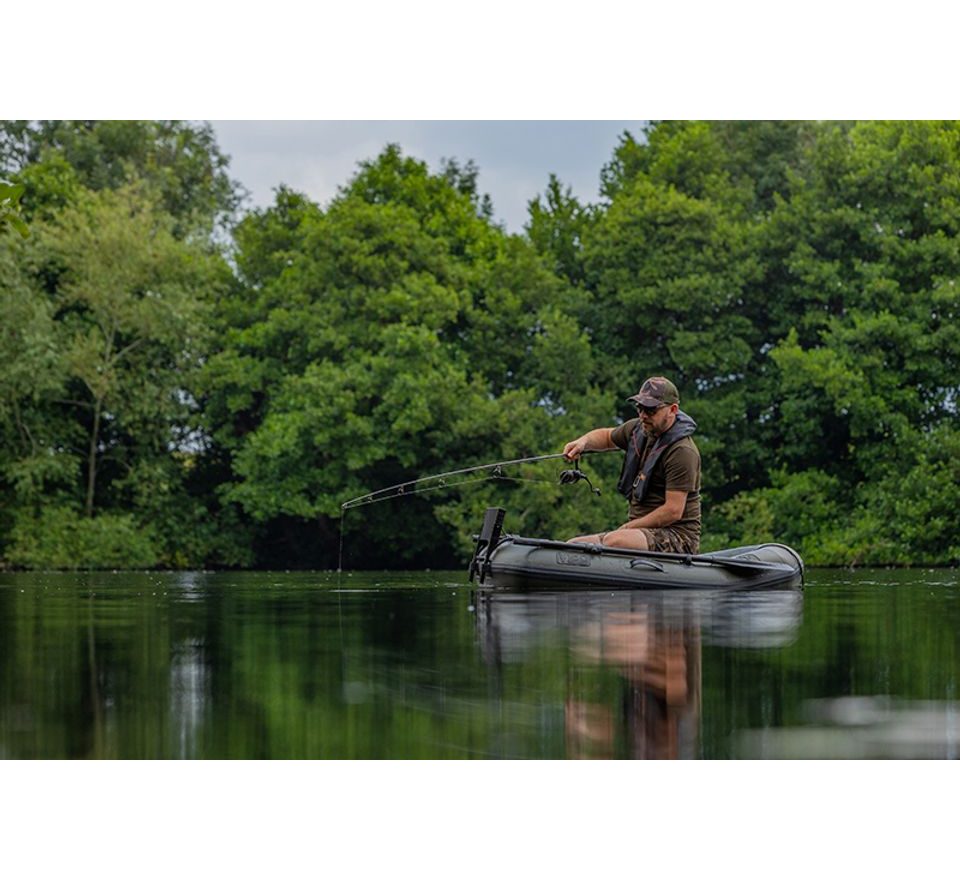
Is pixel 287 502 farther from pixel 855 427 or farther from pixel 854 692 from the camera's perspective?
pixel 854 692

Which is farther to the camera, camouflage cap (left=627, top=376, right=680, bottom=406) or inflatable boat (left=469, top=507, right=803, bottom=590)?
inflatable boat (left=469, top=507, right=803, bottom=590)

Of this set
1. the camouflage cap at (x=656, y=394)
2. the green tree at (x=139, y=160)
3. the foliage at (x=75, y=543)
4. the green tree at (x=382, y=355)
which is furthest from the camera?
the green tree at (x=139, y=160)

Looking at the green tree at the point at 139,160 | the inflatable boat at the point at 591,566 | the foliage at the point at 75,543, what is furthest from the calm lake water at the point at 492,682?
the green tree at the point at 139,160

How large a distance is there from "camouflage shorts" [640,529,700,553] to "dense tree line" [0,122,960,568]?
65.2ft

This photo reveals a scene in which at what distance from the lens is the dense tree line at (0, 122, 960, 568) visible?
3681 centimetres

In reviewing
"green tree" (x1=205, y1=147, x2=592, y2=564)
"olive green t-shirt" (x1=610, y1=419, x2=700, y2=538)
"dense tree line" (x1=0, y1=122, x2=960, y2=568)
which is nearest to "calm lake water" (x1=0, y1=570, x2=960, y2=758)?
"olive green t-shirt" (x1=610, y1=419, x2=700, y2=538)

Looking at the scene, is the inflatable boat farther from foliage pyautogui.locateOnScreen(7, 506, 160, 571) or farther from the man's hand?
foliage pyautogui.locateOnScreen(7, 506, 160, 571)

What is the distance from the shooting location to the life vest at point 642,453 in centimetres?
1458

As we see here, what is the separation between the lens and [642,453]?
588 inches

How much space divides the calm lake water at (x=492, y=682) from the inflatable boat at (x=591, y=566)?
0.38 m

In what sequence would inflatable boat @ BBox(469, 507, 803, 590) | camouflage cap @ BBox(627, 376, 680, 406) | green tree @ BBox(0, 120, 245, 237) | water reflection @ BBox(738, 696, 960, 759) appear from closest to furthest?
water reflection @ BBox(738, 696, 960, 759) → camouflage cap @ BBox(627, 376, 680, 406) → inflatable boat @ BBox(469, 507, 803, 590) → green tree @ BBox(0, 120, 245, 237)

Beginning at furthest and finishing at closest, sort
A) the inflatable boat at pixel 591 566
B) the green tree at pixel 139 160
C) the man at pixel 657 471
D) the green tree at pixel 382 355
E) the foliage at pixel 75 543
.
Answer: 1. the green tree at pixel 139 160
2. the green tree at pixel 382 355
3. the foliage at pixel 75 543
4. the inflatable boat at pixel 591 566
5. the man at pixel 657 471

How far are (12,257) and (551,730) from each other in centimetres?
3476

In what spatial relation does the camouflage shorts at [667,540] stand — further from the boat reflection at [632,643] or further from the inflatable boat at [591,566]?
the boat reflection at [632,643]
